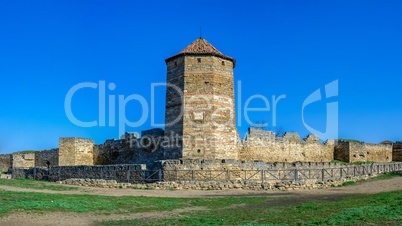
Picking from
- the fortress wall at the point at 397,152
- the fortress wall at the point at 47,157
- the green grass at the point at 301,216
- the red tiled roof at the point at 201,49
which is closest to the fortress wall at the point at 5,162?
the fortress wall at the point at 47,157

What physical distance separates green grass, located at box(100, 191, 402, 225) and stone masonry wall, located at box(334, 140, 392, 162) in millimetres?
27576

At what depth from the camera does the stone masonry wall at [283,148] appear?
101 feet

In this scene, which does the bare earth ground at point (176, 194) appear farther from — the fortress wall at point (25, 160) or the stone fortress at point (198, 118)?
the fortress wall at point (25, 160)

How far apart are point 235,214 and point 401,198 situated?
583 centimetres

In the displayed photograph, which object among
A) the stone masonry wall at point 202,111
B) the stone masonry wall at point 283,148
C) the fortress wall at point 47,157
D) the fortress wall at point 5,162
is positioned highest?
the stone masonry wall at point 202,111

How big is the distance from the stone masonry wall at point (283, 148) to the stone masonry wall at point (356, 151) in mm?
778

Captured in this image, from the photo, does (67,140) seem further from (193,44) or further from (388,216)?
(388,216)

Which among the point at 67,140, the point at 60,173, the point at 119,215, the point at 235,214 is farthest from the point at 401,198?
the point at 67,140

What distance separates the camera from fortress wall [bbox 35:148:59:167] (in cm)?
3496

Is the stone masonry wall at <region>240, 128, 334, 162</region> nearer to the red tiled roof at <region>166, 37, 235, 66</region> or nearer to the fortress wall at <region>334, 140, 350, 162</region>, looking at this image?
the fortress wall at <region>334, 140, 350, 162</region>

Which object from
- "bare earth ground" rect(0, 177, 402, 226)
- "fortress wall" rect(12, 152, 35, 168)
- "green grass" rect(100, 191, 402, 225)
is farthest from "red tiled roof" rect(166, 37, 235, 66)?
"fortress wall" rect(12, 152, 35, 168)

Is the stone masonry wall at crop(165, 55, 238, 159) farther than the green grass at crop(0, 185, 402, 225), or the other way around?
the stone masonry wall at crop(165, 55, 238, 159)

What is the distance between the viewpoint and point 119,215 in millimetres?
13039

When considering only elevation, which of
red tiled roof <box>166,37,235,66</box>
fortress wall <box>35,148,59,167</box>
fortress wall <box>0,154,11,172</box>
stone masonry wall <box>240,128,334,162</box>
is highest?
red tiled roof <box>166,37,235,66</box>
